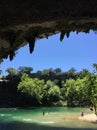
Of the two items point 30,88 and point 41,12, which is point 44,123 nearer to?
point 41,12

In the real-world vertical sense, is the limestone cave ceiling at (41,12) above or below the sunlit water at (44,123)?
above

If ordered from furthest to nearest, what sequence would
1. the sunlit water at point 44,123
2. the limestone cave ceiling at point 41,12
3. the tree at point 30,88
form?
the tree at point 30,88, the sunlit water at point 44,123, the limestone cave ceiling at point 41,12

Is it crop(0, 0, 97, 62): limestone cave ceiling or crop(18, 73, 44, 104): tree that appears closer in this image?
crop(0, 0, 97, 62): limestone cave ceiling

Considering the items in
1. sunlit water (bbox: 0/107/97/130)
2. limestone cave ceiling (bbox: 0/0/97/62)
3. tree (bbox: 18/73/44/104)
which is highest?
tree (bbox: 18/73/44/104)

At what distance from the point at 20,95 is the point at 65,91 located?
14525 mm

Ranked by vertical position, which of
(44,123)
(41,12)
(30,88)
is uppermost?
(30,88)

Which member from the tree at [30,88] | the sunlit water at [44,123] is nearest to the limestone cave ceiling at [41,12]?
the sunlit water at [44,123]

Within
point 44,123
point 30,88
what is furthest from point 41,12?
point 30,88

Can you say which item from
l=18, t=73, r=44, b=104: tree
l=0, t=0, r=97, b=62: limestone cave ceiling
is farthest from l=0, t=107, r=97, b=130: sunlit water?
l=18, t=73, r=44, b=104: tree

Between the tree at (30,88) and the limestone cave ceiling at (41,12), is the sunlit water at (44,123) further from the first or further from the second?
the tree at (30,88)

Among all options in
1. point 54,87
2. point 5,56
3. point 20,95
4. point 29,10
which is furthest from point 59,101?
point 29,10

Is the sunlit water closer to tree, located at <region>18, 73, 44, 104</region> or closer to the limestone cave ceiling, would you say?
the limestone cave ceiling

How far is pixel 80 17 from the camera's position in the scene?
1298 cm

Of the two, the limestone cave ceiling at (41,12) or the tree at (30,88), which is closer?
the limestone cave ceiling at (41,12)
